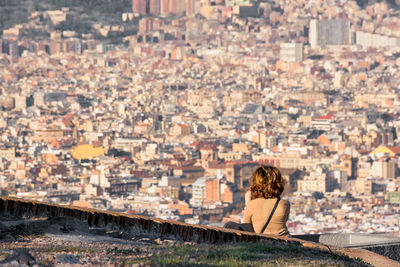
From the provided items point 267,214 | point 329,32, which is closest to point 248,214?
point 267,214

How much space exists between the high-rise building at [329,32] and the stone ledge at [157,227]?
55.0 meters

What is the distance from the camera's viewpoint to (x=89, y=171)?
99.7 feet

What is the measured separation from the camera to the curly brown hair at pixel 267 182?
307 cm

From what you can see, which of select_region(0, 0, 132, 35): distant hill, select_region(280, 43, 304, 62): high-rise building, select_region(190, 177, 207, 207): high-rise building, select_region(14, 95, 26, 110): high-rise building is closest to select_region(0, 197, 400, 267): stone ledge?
select_region(190, 177, 207, 207): high-rise building

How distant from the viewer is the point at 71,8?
58.3 m

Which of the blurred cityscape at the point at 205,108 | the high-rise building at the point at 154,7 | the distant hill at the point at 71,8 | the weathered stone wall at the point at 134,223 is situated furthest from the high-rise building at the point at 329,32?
the weathered stone wall at the point at 134,223

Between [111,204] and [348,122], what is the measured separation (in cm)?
1680

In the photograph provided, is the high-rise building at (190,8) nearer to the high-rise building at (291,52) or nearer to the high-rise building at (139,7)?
the high-rise building at (139,7)

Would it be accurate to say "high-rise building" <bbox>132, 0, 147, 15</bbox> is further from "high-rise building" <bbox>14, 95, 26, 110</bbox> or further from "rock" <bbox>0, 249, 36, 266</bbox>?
"rock" <bbox>0, 249, 36, 266</bbox>

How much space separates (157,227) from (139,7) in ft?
188

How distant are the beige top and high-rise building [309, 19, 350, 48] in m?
55.4

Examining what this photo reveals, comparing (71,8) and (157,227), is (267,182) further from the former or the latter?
(71,8)

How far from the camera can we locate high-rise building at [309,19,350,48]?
5834 centimetres

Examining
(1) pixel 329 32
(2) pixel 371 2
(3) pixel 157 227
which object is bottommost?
(3) pixel 157 227
